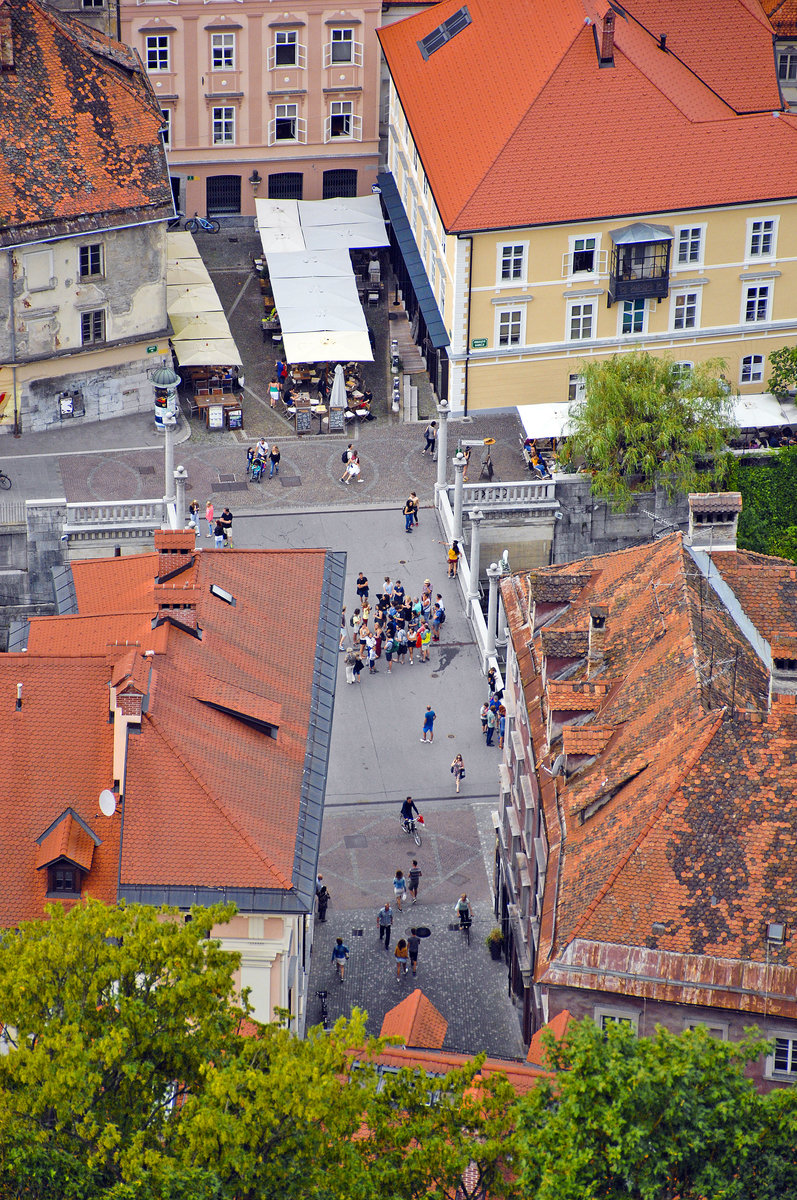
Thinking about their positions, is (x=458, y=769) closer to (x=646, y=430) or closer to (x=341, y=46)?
(x=646, y=430)

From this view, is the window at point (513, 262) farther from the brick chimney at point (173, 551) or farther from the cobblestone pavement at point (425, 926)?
the brick chimney at point (173, 551)

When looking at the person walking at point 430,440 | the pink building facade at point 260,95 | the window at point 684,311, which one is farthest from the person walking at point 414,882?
the pink building facade at point 260,95

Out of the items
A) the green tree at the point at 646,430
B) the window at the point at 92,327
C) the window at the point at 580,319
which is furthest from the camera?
the window at the point at 580,319

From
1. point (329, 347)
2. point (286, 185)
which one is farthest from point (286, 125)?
point (329, 347)

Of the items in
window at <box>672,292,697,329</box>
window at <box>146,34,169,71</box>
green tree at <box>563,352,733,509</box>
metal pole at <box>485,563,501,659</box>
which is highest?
window at <box>146,34,169,71</box>

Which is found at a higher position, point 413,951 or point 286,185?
point 286,185

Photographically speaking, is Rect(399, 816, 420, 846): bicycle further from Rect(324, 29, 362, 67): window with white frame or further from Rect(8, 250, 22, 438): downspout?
Rect(324, 29, 362, 67): window with white frame

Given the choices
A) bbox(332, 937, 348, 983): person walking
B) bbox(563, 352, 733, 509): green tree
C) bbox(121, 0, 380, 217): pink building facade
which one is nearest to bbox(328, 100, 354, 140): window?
bbox(121, 0, 380, 217): pink building facade
